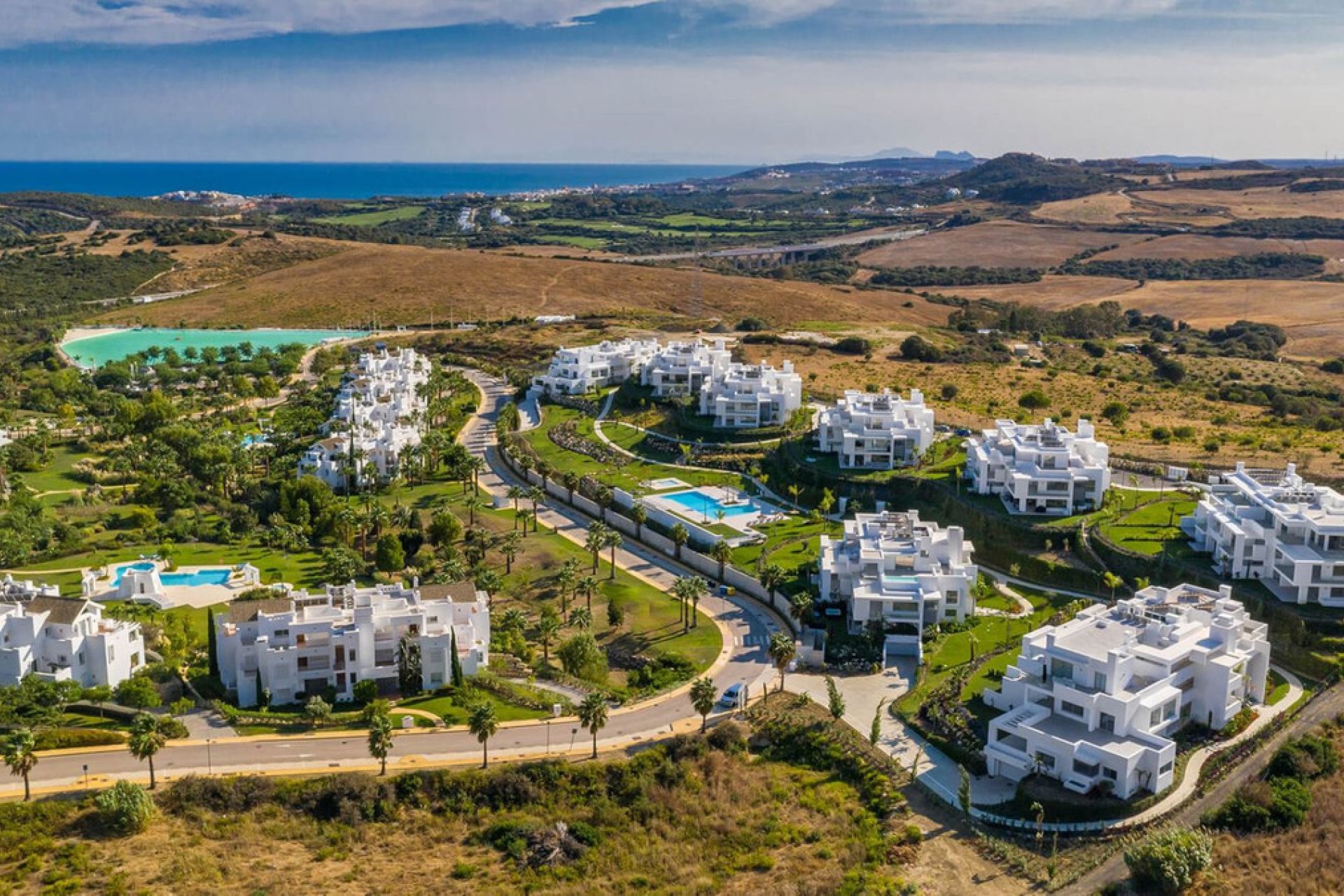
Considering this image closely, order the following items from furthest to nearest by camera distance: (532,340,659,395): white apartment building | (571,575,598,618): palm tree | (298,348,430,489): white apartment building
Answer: (532,340,659,395): white apartment building < (298,348,430,489): white apartment building < (571,575,598,618): palm tree

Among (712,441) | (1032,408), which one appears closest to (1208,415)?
(1032,408)

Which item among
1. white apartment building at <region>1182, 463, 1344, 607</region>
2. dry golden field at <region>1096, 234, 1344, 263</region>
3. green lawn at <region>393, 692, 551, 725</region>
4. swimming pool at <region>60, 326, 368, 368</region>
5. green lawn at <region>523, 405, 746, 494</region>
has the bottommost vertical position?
green lawn at <region>393, 692, 551, 725</region>

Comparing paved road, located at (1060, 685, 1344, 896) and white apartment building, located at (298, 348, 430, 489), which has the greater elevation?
white apartment building, located at (298, 348, 430, 489)

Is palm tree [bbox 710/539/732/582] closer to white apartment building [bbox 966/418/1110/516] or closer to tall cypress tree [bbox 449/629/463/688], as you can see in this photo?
white apartment building [bbox 966/418/1110/516]

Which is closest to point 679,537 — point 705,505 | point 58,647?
point 705,505

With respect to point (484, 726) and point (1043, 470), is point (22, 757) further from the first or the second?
point (1043, 470)

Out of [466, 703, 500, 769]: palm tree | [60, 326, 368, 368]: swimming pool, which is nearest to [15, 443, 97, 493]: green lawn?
[60, 326, 368, 368]: swimming pool

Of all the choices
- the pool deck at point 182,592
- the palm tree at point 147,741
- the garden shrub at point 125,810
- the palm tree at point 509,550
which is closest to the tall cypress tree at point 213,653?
the palm tree at point 147,741
